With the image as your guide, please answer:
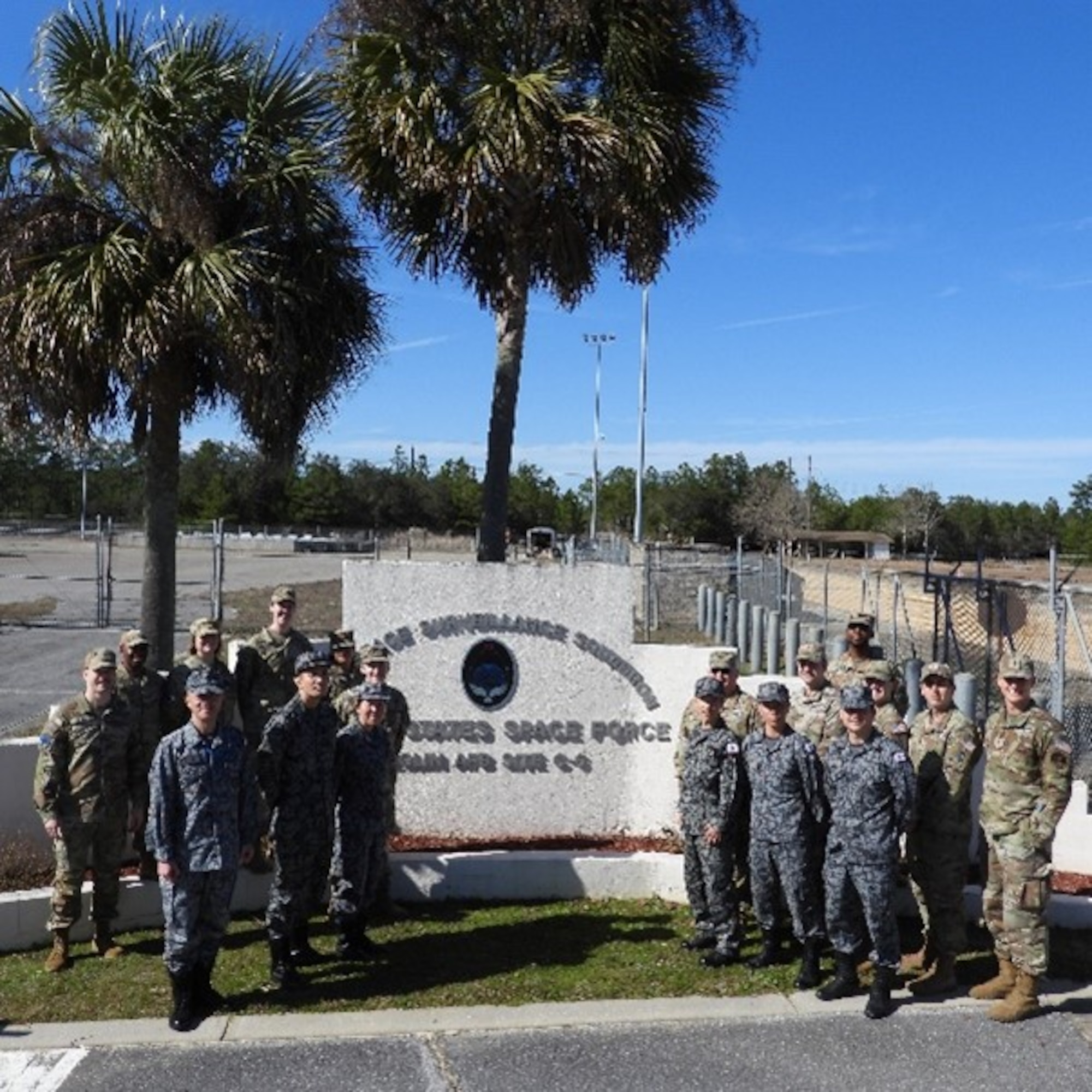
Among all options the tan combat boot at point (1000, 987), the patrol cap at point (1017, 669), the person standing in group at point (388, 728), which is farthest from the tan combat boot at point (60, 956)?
the patrol cap at point (1017, 669)

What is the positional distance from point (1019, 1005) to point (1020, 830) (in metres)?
0.75

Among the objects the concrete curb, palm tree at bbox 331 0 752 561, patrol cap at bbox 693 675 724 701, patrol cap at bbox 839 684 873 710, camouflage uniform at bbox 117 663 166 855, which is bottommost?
the concrete curb

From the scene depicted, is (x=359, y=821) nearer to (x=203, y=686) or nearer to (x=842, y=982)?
(x=203, y=686)

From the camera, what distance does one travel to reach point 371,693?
21.0 feet

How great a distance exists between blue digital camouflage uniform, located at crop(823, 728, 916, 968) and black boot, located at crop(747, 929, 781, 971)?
467 mm

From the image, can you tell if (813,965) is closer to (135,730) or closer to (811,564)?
(135,730)

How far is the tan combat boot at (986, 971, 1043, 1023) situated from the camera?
549cm

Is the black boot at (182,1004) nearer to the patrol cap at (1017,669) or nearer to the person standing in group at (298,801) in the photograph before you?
the person standing in group at (298,801)

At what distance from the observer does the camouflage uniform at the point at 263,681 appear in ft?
23.2

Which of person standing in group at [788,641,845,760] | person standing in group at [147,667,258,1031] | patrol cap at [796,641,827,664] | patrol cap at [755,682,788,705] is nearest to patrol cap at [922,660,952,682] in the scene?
person standing in group at [788,641,845,760]

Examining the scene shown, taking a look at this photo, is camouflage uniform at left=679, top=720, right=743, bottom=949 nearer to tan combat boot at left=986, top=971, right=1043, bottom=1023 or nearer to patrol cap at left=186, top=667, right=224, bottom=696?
tan combat boot at left=986, top=971, right=1043, bottom=1023

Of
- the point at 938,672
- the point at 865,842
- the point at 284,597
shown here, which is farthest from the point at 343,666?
the point at 938,672

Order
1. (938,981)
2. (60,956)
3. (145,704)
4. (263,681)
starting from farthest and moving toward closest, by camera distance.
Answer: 1. (263,681)
2. (145,704)
3. (60,956)
4. (938,981)

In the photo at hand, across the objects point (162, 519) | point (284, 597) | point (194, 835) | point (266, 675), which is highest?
Answer: point (162, 519)
